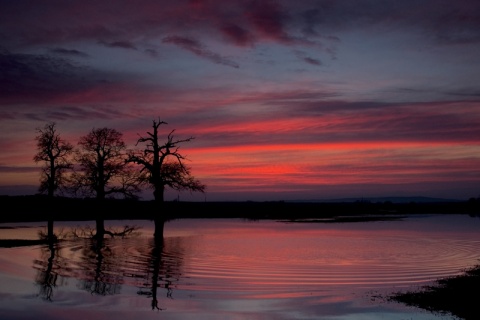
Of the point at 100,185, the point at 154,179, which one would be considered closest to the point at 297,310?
the point at 154,179

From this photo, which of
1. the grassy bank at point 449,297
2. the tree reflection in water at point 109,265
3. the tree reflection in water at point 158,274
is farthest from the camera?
the tree reflection in water at point 109,265

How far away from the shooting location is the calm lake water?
1914 cm

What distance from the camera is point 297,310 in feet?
63.4

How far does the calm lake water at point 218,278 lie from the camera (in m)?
19.1

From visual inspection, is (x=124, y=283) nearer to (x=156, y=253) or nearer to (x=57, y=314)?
(x=57, y=314)

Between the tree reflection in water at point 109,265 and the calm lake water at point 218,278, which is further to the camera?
the tree reflection in water at point 109,265

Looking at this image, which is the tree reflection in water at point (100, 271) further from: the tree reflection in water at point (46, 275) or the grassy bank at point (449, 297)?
the grassy bank at point (449, 297)

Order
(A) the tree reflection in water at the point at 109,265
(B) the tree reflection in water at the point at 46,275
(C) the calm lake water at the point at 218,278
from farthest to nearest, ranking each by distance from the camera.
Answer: (A) the tree reflection in water at the point at 109,265 → (B) the tree reflection in water at the point at 46,275 → (C) the calm lake water at the point at 218,278

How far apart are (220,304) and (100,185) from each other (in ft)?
122

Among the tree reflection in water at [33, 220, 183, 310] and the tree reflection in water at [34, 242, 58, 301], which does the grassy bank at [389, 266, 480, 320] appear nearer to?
the tree reflection in water at [33, 220, 183, 310]

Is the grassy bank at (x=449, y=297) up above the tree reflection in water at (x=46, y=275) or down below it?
below

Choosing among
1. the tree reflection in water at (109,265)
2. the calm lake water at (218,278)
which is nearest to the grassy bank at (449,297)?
the calm lake water at (218,278)

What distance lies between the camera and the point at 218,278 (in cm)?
2686

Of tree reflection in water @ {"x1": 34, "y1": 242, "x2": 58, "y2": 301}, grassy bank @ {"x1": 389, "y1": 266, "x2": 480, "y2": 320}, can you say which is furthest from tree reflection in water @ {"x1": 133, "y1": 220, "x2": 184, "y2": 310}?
grassy bank @ {"x1": 389, "y1": 266, "x2": 480, "y2": 320}
